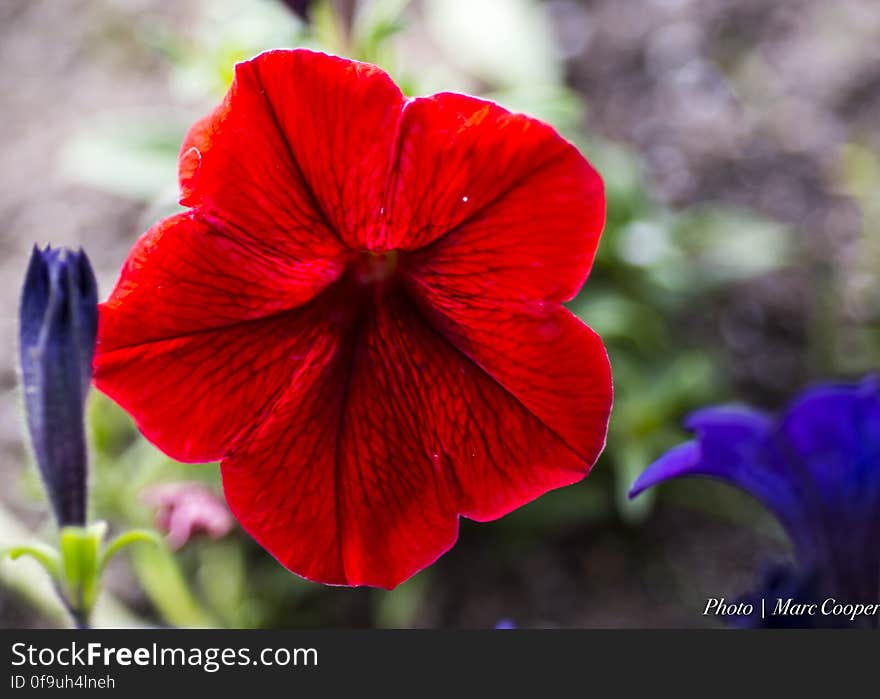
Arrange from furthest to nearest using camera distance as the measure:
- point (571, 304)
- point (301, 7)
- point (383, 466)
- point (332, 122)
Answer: point (571, 304) < point (301, 7) < point (383, 466) < point (332, 122)

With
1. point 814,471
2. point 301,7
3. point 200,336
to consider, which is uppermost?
point 301,7

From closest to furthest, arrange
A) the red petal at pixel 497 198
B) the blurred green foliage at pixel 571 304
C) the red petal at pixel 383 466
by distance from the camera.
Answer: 1. the red petal at pixel 497 198
2. the red petal at pixel 383 466
3. the blurred green foliage at pixel 571 304

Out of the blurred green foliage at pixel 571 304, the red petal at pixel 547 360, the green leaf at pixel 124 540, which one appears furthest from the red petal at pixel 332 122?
the blurred green foliage at pixel 571 304

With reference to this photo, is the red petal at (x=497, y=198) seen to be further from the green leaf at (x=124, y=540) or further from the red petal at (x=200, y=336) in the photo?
the green leaf at (x=124, y=540)

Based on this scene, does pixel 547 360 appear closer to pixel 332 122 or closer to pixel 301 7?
pixel 332 122

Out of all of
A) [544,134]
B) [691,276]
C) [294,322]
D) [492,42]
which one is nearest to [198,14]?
[492,42]

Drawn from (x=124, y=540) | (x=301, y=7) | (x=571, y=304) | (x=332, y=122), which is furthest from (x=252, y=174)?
(x=571, y=304)

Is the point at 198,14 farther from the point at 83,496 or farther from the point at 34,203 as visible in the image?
the point at 83,496
